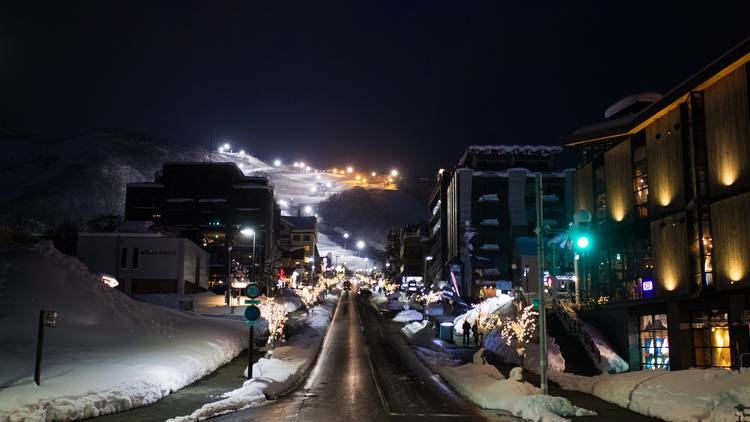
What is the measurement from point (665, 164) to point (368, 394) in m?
23.5

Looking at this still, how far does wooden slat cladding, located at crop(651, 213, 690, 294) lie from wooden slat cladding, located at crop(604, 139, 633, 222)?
425 cm

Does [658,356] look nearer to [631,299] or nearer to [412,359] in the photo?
[631,299]

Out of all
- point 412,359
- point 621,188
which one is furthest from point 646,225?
point 412,359

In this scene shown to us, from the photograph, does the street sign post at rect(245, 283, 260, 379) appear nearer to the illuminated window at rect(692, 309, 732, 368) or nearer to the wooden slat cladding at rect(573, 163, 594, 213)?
the illuminated window at rect(692, 309, 732, 368)

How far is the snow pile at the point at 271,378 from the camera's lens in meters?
19.6

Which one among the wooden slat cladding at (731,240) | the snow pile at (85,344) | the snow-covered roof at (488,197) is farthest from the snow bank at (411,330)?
the snow-covered roof at (488,197)

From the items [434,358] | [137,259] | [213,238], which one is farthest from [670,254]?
[213,238]

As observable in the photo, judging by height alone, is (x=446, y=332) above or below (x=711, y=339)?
below

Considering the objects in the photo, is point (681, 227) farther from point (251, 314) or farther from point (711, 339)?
point (251, 314)

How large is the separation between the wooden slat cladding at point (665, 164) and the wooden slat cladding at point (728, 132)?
225 cm

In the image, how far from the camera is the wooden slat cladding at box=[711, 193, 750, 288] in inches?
1219

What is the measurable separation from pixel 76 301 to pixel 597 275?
115ft

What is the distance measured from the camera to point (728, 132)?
3241 centimetres

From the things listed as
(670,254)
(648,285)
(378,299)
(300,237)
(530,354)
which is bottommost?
(530,354)
